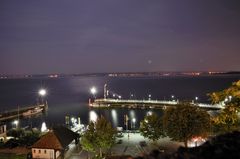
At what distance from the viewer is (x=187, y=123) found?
26.9m

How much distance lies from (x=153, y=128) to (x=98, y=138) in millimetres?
6080

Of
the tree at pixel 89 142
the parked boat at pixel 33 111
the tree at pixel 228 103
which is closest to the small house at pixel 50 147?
the tree at pixel 89 142

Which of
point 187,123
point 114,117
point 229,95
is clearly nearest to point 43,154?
point 187,123

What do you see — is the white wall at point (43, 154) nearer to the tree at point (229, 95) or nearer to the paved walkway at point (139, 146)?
the paved walkway at point (139, 146)

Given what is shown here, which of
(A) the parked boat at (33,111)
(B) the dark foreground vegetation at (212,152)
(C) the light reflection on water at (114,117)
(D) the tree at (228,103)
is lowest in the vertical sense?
(C) the light reflection on water at (114,117)

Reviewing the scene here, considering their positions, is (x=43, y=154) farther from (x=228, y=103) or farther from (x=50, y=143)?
(x=228, y=103)

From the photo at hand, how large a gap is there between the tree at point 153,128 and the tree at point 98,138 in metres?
3.91

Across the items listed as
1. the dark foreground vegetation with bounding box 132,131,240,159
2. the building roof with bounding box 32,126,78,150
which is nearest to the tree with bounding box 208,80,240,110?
the dark foreground vegetation with bounding box 132,131,240,159

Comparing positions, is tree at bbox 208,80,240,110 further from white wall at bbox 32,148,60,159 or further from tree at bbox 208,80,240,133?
white wall at bbox 32,148,60,159

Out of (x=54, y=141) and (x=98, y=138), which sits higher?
(x=98, y=138)

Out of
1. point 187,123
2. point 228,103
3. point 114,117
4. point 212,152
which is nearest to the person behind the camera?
point 212,152

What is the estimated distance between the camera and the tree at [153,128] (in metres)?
30.2

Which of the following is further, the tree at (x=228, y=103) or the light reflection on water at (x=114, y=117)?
the light reflection on water at (x=114, y=117)

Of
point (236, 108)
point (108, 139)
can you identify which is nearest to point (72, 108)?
point (108, 139)
